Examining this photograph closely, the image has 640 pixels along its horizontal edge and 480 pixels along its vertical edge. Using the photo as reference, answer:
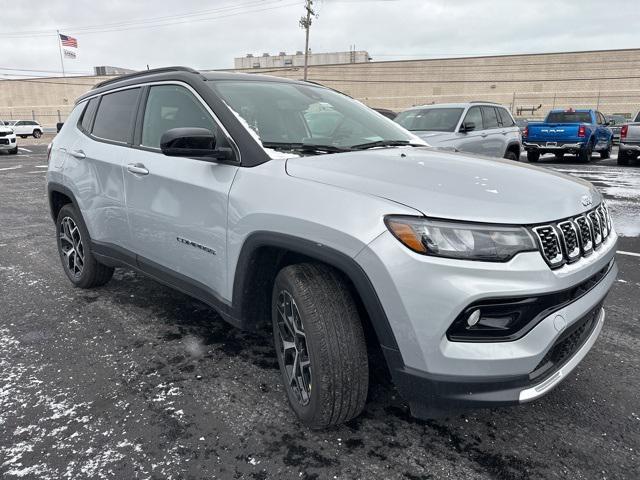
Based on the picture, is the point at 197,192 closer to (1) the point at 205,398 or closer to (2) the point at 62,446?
(1) the point at 205,398

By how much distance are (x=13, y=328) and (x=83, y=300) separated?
60 cm

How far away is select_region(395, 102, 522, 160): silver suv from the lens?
874cm

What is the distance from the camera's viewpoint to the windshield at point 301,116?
271 cm

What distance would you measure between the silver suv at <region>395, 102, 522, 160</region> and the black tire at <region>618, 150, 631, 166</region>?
17.9 ft

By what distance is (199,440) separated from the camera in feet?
7.29

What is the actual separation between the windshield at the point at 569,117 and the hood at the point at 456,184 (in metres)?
14.9

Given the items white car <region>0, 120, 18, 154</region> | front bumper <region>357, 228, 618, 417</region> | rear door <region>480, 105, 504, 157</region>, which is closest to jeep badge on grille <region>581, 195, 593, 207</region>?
front bumper <region>357, 228, 618, 417</region>

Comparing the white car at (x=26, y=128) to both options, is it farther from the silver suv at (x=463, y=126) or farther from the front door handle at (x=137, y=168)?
the front door handle at (x=137, y=168)

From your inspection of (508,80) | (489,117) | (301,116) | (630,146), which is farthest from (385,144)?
(508,80)

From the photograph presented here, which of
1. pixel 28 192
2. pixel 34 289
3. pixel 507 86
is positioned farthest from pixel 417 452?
pixel 507 86

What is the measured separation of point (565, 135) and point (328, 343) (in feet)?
48.6

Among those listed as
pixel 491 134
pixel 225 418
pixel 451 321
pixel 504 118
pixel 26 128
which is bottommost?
A: pixel 26 128

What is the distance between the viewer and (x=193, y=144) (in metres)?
2.44

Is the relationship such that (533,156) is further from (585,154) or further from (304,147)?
(304,147)
